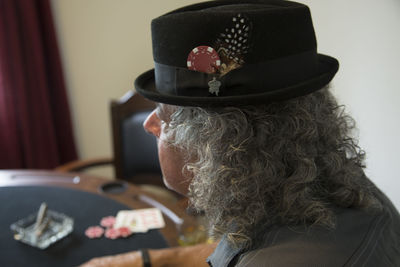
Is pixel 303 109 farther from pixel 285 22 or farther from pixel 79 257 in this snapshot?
pixel 79 257

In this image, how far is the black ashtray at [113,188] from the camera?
61.6 inches

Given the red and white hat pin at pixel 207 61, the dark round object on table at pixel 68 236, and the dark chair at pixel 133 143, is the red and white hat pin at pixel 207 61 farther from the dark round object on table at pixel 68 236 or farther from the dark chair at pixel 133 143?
the dark chair at pixel 133 143

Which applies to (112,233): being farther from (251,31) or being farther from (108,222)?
(251,31)

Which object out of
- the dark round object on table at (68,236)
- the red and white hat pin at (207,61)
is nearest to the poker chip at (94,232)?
the dark round object on table at (68,236)

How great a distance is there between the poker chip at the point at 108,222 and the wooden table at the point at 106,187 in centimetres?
12

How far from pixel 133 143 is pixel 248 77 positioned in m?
1.52

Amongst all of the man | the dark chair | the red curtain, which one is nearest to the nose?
the man

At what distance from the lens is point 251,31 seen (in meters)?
0.69

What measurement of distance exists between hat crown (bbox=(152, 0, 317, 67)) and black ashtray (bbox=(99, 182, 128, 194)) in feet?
3.10

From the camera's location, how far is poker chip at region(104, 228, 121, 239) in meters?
1.24

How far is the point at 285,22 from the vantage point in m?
0.71

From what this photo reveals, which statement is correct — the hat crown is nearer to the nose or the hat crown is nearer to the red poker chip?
the red poker chip

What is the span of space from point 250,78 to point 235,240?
347 millimetres

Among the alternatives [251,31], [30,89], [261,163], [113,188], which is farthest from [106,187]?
[30,89]
